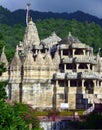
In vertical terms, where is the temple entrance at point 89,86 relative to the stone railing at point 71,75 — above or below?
below

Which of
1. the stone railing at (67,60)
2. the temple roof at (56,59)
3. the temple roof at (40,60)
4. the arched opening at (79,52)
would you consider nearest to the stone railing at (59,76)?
the temple roof at (40,60)

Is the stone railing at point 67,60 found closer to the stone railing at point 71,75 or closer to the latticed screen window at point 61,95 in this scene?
the stone railing at point 71,75

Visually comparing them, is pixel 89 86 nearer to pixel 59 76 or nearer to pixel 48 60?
pixel 59 76

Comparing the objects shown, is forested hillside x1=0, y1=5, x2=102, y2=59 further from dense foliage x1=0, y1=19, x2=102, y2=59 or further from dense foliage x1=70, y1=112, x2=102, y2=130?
dense foliage x1=70, y1=112, x2=102, y2=130

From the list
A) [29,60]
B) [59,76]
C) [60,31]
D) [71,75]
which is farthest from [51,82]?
[60,31]

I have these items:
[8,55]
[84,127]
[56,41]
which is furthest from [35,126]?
[8,55]

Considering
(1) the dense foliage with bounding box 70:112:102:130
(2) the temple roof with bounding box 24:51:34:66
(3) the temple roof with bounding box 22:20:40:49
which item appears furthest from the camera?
(3) the temple roof with bounding box 22:20:40:49

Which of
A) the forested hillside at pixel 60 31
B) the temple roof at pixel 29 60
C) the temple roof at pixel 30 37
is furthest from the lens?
the forested hillside at pixel 60 31

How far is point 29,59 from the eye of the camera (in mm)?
70875

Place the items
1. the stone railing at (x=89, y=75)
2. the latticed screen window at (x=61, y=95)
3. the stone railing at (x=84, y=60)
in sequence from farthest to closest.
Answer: the stone railing at (x=84, y=60) < the stone railing at (x=89, y=75) < the latticed screen window at (x=61, y=95)

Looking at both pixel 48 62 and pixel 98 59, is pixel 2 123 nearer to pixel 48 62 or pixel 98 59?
pixel 48 62

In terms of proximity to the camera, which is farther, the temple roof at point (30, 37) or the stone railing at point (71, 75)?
the temple roof at point (30, 37)

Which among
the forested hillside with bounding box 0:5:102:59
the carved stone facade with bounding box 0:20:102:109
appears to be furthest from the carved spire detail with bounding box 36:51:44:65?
the forested hillside with bounding box 0:5:102:59

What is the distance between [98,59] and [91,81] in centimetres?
526
